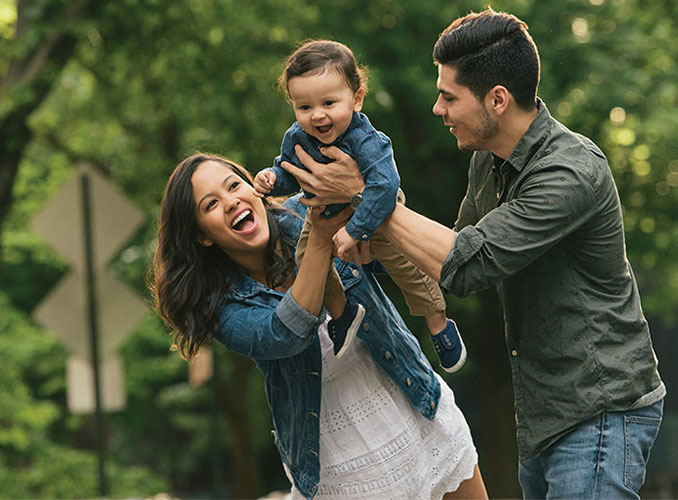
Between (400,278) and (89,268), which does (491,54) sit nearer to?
(400,278)

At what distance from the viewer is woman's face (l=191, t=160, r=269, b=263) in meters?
3.28

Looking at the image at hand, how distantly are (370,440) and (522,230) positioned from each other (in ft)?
3.09

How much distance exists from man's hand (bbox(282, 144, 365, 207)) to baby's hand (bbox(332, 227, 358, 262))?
106mm

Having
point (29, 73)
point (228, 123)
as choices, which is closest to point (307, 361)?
point (29, 73)

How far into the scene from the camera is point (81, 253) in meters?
7.88

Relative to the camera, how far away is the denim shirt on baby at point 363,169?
116 inches

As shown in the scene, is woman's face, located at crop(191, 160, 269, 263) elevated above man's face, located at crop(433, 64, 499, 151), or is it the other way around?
man's face, located at crop(433, 64, 499, 151)

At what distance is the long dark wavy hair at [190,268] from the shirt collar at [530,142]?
0.85 metres

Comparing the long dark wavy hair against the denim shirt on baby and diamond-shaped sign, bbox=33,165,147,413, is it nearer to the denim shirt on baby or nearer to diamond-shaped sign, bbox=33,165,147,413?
the denim shirt on baby

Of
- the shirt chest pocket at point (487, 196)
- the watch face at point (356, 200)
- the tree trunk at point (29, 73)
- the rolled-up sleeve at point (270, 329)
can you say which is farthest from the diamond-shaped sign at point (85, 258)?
the watch face at point (356, 200)

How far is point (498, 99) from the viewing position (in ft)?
9.87

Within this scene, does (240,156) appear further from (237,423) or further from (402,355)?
(402,355)

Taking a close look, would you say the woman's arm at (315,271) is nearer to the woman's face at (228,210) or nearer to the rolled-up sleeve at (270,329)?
the rolled-up sleeve at (270,329)

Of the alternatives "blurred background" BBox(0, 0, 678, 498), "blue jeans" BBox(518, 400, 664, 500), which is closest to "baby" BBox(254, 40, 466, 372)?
"blue jeans" BBox(518, 400, 664, 500)
